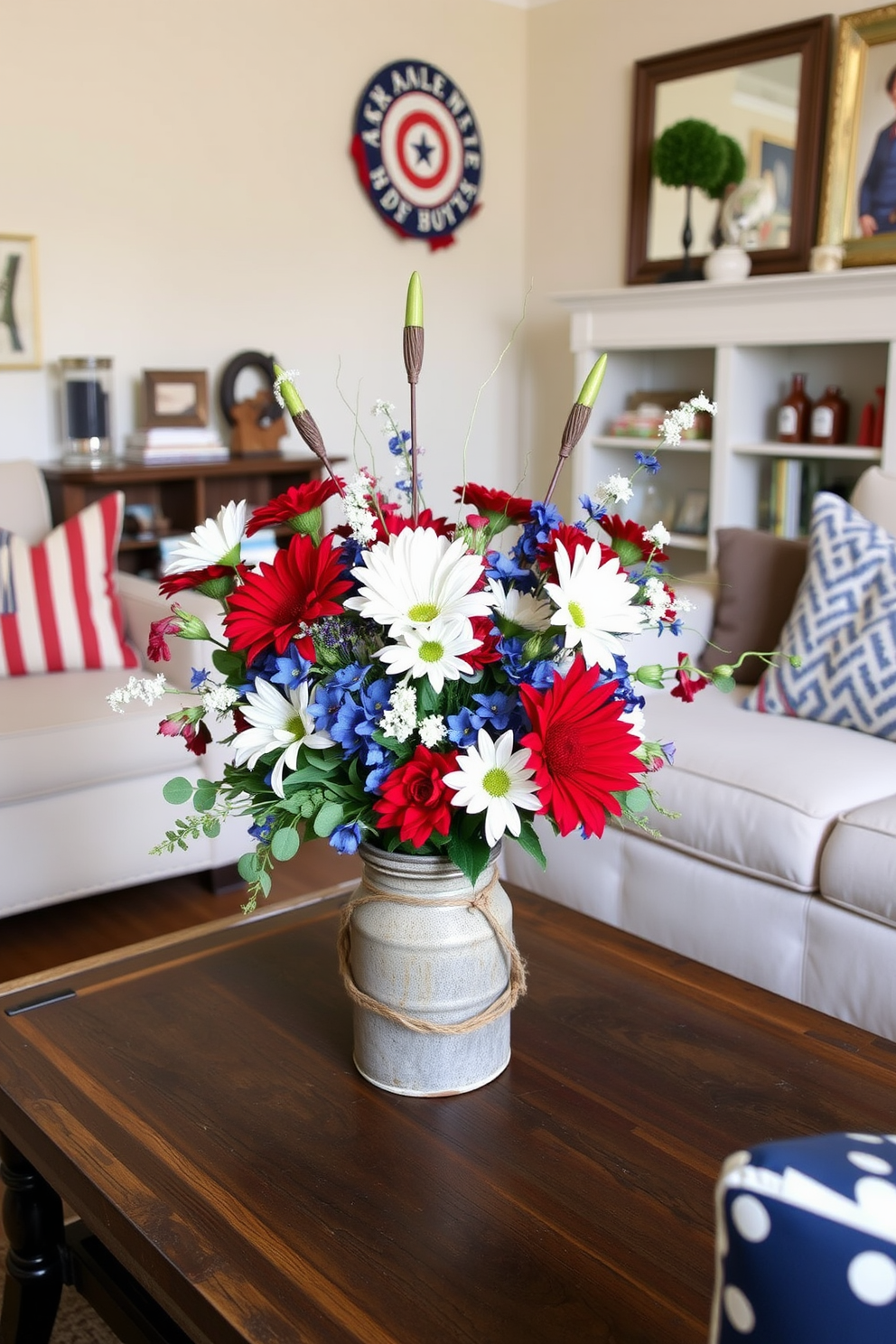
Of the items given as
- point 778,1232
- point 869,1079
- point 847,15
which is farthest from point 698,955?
point 847,15

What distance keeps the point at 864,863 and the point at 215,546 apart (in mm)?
1143

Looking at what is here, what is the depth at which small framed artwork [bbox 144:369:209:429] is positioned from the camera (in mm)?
3455

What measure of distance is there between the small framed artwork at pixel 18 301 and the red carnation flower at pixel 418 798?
2.73 m

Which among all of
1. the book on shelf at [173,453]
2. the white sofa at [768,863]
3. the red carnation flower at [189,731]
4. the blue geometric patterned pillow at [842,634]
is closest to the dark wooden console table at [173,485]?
the book on shelf at [173,453]

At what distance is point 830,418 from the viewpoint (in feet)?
11.4

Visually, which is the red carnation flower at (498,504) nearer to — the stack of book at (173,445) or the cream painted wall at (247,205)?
the stack of book at (173,445)

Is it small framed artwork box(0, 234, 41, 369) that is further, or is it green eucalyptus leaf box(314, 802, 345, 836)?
small framed artwork box(0, 234, 41, 369)

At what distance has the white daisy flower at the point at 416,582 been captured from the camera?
951mm

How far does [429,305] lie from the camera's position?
4176mm

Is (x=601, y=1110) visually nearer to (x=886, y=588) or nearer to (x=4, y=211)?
(x=886, y=588)

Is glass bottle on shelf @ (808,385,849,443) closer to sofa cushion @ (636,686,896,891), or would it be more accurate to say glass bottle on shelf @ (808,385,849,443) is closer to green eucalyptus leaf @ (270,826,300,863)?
sofa cushion @ (636,686,896,891)

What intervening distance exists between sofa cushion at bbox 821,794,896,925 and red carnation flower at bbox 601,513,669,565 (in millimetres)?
902

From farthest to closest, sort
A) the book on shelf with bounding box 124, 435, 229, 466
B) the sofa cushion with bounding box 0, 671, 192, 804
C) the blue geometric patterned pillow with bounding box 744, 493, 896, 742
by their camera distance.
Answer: the book on shelf with bounding box 124, 435, 229, 466 → the sofa cushion with bounding box 0, 671, 192, 804 → the blue geometric patterned pillow with bounding box 744, 493, 896, 742

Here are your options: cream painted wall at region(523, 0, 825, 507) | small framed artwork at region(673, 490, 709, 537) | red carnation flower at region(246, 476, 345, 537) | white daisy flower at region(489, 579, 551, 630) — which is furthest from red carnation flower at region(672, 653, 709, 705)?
cream painted wall at region(523, 0, 825, 507)
